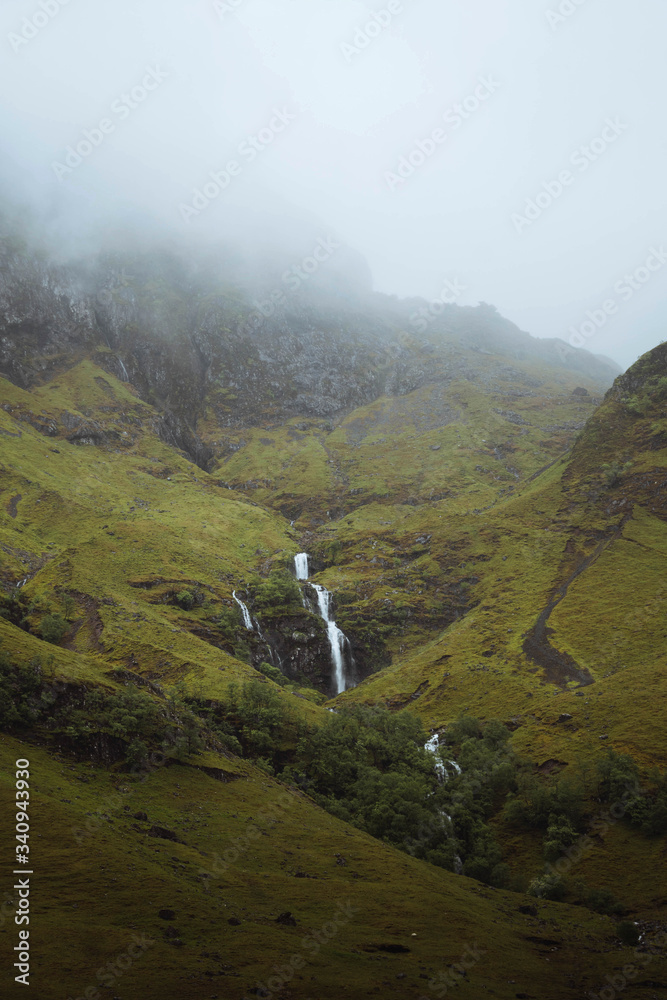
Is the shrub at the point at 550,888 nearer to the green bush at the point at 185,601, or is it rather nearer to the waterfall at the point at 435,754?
the waterfall at the point at 435,754

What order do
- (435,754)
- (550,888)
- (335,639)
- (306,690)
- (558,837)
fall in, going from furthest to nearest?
(335,639)
(306,690)
(435,754)
(558,837)
(550,888)

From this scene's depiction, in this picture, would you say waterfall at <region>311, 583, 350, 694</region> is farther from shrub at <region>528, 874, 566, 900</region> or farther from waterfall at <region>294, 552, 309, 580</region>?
shrub at <region>528, 874, 566, 900</region>

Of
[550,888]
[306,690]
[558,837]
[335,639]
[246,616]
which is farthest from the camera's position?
[335,639]

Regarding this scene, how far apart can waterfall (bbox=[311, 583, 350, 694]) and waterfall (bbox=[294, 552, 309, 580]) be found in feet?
49.5

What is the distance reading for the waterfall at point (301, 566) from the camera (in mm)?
149625

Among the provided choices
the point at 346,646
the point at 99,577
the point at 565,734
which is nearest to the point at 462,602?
the point at 346,646

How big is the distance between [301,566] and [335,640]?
108 feet

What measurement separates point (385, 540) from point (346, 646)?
46.2 metres

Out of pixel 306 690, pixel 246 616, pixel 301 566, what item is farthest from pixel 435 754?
pixel 301 566

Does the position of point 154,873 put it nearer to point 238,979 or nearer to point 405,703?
point 238,979

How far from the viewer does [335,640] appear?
123 m

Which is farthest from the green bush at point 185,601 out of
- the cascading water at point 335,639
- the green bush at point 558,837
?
the green bush at point 558,837

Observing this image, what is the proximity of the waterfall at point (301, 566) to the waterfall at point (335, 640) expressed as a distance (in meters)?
15.1

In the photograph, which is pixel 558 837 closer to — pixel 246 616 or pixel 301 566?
pixel 246 616
